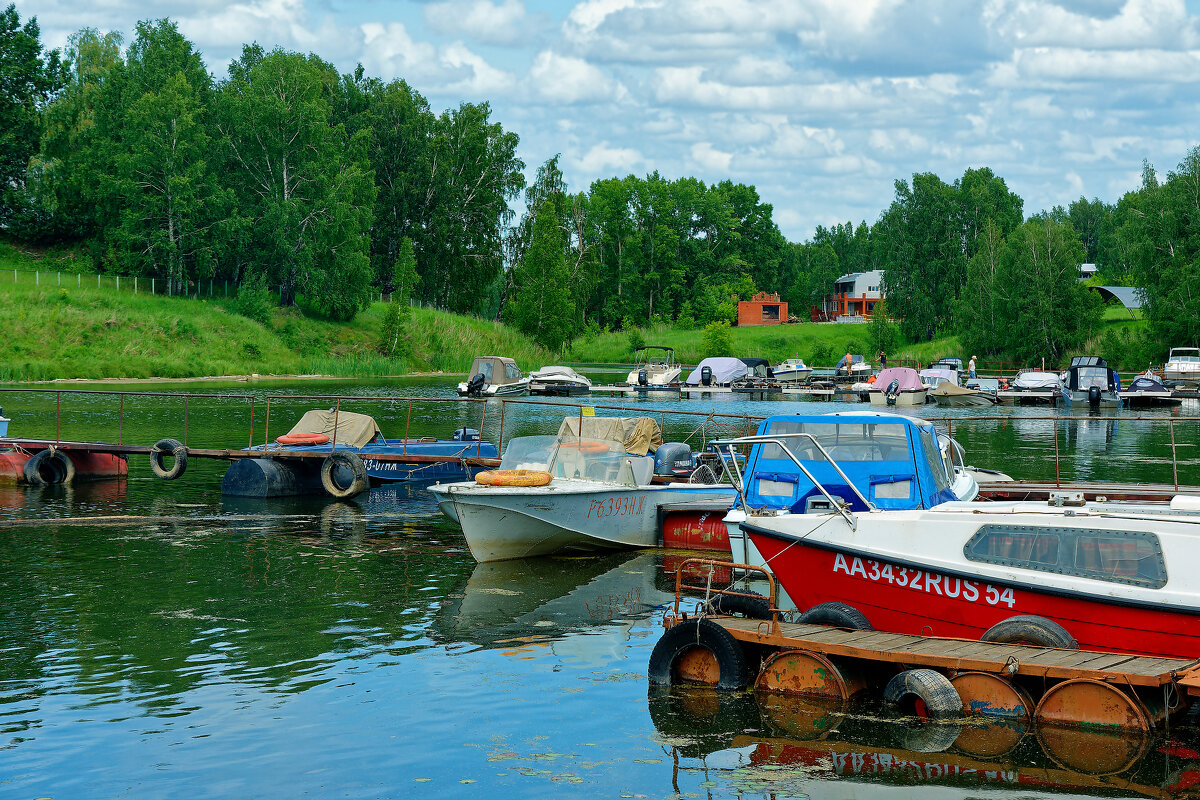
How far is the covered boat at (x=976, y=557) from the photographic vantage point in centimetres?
1101

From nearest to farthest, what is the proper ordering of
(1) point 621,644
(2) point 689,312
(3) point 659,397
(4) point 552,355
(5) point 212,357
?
(1) point 621,644 < (3) point 659,397 < (5) point 212,357 < (4) point 552,355 < (2) point 689,312

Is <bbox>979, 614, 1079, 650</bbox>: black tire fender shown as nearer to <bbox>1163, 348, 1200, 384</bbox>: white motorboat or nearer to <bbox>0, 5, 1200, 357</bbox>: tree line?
<bbox>1163, 348, 1200, 384</bbox>: white motorboat

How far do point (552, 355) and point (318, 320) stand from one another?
69.3ft

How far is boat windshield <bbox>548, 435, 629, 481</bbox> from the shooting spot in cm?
2042

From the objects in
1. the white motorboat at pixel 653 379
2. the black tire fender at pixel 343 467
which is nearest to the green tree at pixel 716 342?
the white motorboat at pixel 653 379

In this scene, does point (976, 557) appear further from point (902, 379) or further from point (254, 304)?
point (254, 304)

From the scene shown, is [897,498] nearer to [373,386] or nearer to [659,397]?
[659,397]

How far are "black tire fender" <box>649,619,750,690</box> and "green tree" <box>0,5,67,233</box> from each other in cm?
9078

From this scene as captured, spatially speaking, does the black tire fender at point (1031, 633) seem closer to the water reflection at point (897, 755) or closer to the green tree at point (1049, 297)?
the water reflection at point (897, 755)

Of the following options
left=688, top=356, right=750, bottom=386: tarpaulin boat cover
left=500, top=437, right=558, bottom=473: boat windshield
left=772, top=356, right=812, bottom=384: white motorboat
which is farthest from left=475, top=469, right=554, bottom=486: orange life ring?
left=772, top=356, right=812, bottom=384: white motorboat

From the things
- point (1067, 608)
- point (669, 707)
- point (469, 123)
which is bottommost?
point (669, 707)

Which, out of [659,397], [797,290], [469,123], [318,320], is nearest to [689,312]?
[797,290]

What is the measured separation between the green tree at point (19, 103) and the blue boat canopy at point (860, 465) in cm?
8910

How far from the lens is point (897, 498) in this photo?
14.4 metres
